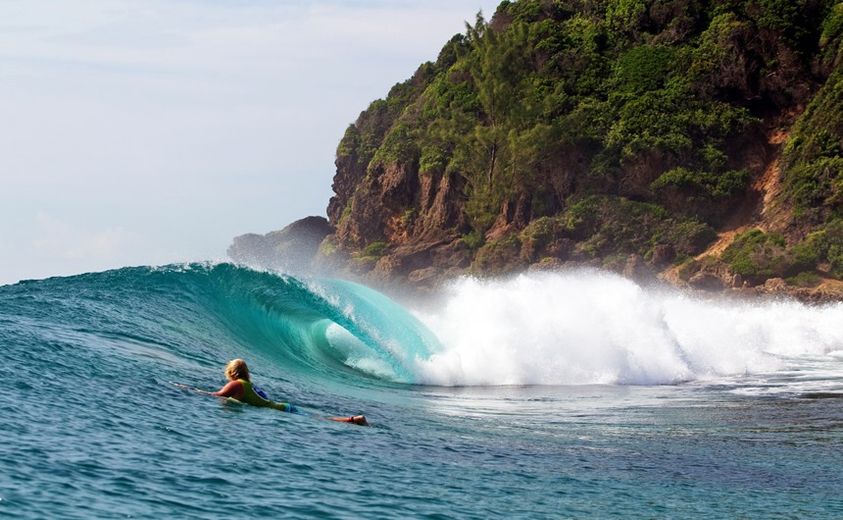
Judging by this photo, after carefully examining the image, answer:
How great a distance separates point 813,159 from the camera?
57.8 metres

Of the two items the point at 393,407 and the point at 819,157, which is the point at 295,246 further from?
the point at 393,407

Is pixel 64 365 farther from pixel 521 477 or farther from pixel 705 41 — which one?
pixel 705 41

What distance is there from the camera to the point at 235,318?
2383cm

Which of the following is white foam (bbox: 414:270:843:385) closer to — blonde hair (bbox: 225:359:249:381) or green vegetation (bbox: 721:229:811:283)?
blonde hair (bbox: 225:359:249:381)

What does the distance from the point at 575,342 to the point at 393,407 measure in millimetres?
10195

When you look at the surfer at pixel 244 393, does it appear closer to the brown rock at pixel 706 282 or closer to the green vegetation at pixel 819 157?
the brown rock at pixel 706 282

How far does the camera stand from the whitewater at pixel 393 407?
9.81 meters

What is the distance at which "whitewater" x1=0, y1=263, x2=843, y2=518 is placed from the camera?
9812mm

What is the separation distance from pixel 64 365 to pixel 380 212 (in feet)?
214

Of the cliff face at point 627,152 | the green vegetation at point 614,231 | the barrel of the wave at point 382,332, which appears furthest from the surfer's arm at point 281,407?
the green vegetation at point 614,231

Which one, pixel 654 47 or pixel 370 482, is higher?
pixel 654 47

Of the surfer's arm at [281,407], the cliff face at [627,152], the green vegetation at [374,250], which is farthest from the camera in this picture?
the green vegetation at [374,250]

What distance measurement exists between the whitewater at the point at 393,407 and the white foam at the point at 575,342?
3.1 inches

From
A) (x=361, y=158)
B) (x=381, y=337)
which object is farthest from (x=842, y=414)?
(x=361, y=158)
